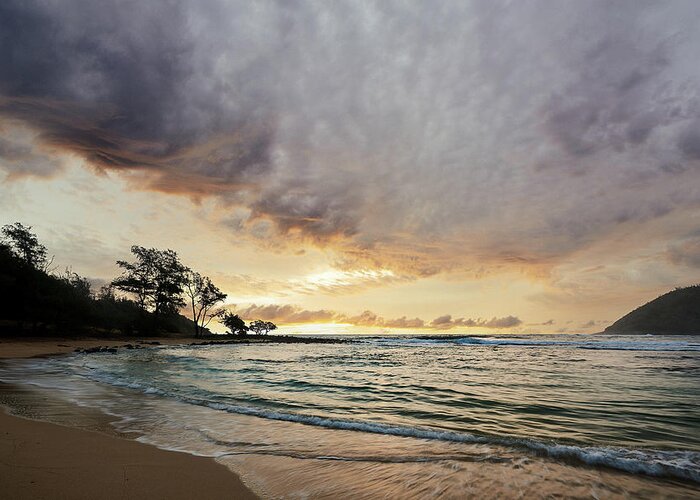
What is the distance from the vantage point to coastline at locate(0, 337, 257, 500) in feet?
12.8

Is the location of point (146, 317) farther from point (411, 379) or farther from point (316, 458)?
point (316, 458)

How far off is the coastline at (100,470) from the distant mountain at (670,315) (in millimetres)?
159031

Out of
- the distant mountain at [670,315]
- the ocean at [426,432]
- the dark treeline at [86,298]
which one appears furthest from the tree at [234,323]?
the distant mountain at [670,315]

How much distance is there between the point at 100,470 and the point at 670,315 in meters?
178

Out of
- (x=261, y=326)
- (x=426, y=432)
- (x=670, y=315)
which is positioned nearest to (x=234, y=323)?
(x=261, y=326)

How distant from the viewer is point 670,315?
130250 mm

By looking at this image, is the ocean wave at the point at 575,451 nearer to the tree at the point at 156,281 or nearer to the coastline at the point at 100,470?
the coastline at the point at 100,470

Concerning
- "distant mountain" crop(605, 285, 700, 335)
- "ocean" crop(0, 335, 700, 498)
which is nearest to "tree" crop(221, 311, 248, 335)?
"ocean" crop(0, 335, 700, 498)

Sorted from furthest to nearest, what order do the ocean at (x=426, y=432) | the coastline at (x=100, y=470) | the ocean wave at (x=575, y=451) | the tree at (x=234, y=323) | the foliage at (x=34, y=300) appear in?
1. the tree at (x=234, y=323)
2. the foliage at (x=34, y=300)
3. the ocean wave at (x=575, y=451)
4. the ocean at (x=426, y=432)
5. the coastline at (x=100, y=470)

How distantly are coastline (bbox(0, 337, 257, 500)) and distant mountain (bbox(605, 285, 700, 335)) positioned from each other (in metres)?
159

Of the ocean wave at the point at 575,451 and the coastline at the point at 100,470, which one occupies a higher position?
the coastline at the point at 100,470

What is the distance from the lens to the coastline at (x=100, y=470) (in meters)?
3.90

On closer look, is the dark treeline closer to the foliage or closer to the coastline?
the foliage

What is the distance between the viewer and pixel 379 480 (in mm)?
4738
